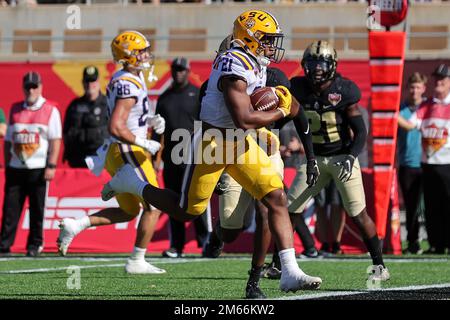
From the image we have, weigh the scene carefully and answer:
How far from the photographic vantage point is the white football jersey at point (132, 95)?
8.54 meters

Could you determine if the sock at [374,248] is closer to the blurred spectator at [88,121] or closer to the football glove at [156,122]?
the football glove at [156,122]

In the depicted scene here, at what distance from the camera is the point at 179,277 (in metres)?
8.40

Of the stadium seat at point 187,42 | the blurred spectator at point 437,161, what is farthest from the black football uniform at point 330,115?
the stadium seat at point 187,42

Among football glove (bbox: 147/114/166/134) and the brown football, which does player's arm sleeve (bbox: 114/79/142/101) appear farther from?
the brown football

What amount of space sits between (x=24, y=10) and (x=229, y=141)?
13042 millimetres

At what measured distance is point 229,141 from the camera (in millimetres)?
6711

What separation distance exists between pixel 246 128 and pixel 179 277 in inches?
87.1

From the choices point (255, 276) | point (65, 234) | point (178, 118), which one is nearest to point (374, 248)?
point (255, 276)

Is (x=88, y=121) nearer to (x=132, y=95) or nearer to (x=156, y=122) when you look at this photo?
(x=156, y=122)

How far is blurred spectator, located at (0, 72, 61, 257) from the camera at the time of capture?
11.3 metres

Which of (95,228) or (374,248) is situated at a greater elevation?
(374,248)
